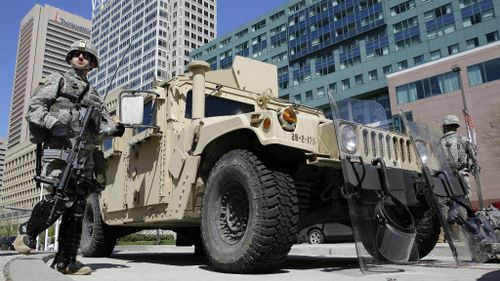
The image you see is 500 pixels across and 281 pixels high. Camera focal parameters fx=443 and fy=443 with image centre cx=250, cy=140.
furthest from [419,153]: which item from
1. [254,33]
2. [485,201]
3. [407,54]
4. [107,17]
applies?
[107,17]

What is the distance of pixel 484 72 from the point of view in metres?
33.1

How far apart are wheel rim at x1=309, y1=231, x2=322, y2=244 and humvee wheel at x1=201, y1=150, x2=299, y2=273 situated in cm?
1114

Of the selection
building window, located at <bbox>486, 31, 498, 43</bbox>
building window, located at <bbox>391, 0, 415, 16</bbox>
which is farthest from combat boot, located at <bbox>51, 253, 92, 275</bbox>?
building window, located at <bbox>391, 0, 415, 16</bbox>

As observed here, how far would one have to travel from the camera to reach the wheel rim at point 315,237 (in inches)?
576

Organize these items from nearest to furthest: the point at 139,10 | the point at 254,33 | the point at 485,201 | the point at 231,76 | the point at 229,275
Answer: the point at 229,275
the point at 231,76
the point at 485,201
the point at 254,33
the point at 139,10

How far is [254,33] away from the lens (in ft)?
214

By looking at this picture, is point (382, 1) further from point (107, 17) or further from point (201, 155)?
point (107, 17)

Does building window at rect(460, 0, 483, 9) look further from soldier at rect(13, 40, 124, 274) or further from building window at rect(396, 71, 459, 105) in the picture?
soldier at rect(13, 40, 124, 274)

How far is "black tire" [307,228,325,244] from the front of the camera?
14.6m

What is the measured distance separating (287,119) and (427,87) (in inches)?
1412

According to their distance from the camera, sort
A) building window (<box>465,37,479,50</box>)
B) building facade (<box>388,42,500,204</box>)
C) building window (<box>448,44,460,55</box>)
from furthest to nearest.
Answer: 1. building window (<box>448,44,460,55</box>)
2. building window (<box>465,37,479,50</box>)
3. building facade (<box>388,42,500,204</box>)

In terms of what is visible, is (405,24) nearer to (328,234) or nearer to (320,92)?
(320,92)

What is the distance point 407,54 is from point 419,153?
→ 1775 inches

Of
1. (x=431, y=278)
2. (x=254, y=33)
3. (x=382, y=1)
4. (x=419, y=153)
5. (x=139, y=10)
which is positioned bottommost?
(x=431, y=278)
